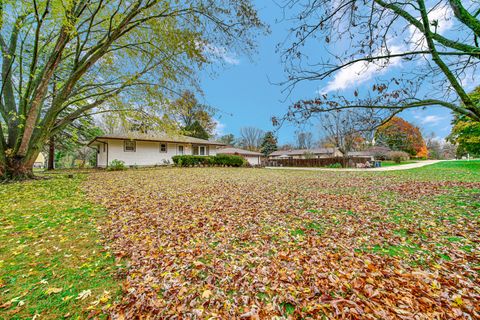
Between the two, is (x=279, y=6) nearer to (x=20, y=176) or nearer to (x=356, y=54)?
(x=356, y=54)

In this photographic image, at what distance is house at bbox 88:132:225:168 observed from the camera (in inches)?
655

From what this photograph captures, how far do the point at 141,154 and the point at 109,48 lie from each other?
463 inches

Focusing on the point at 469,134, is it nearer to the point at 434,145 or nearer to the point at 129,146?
the point at 129,146

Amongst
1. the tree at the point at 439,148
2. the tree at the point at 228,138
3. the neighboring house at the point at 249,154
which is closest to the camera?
the neighboring house at the point at 249,154

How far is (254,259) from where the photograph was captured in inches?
104

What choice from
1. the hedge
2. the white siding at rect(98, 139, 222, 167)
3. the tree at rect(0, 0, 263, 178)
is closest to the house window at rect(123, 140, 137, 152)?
the white siding at rect(98, 139, 222, 167)

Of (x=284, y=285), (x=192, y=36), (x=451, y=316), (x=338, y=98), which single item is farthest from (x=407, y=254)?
(x=192, y=36)

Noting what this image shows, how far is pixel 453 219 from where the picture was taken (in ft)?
12.6

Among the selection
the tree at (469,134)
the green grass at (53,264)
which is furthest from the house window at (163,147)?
the tree at (469,134)

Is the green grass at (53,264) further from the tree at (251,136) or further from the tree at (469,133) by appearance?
the tree at (251,136)

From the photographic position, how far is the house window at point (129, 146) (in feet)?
56.6

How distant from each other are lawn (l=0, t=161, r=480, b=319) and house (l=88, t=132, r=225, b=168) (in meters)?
12.0

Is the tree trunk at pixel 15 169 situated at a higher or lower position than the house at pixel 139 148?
lower

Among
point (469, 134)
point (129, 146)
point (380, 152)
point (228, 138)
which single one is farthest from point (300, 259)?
point (228, 138)
